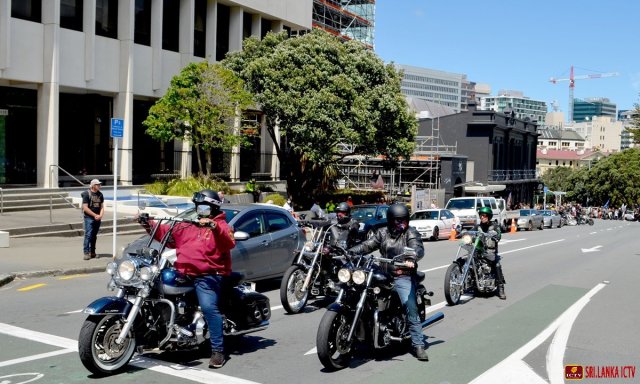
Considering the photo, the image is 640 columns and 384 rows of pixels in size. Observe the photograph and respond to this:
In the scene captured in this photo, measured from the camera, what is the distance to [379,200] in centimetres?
4172

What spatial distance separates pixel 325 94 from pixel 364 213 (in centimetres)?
834

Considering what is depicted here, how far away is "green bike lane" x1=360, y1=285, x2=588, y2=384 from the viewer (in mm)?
7055

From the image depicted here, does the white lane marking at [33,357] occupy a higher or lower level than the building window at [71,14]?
lower

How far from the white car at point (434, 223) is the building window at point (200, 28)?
15.3 m

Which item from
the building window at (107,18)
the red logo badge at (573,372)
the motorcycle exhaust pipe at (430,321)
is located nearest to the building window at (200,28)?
the building window at (107,18)

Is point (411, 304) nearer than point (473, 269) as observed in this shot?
Yes

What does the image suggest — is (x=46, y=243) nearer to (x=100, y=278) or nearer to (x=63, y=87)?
(x=100, y=278)

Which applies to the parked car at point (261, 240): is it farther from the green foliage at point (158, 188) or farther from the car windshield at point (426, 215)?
the car windshield at point (426, 215)

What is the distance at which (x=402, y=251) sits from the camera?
7.72 m

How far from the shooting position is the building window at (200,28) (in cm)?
3569

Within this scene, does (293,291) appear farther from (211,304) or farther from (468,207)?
(468,207)

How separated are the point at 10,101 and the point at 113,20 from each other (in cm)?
620

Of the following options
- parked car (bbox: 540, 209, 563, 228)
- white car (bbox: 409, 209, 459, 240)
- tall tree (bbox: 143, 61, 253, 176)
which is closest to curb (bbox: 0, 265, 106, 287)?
tall tree (bbox: 143, 61, 253, 176)

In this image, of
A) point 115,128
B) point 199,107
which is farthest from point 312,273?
point 199,107
